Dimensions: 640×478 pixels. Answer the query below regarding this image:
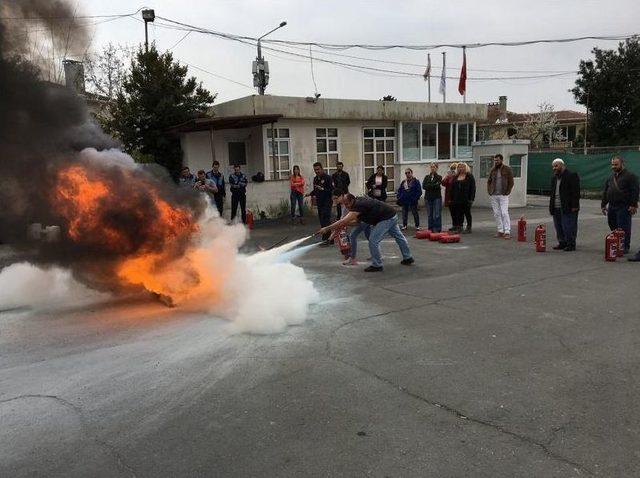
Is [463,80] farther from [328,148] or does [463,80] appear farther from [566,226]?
[566,226]

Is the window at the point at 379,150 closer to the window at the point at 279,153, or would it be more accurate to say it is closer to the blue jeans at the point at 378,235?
the window at the point at 279,153

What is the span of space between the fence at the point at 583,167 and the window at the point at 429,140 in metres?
4.98

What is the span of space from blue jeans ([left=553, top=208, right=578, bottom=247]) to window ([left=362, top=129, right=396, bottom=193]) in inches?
410

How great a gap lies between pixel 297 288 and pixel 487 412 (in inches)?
134

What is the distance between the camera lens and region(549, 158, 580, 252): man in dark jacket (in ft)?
32.4

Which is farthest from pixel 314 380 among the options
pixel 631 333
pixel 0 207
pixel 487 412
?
pixel 0 207

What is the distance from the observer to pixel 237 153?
18.3 metres

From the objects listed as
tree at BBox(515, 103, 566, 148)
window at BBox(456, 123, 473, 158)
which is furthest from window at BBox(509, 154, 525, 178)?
tree at BBox(515, 103, 566, 148)

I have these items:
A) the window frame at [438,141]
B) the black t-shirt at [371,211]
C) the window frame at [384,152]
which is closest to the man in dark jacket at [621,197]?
the black t-shirt at [371,211]

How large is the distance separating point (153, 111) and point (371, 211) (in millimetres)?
12029

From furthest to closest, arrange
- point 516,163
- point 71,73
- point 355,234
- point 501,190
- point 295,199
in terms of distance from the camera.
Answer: point 516,163, point 295,199, point 501,190, point 355,234, point 71,73

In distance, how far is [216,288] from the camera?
686 centimetres

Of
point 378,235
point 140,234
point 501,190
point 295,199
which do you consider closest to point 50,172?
point 140,234

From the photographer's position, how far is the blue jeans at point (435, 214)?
40.7 ft
